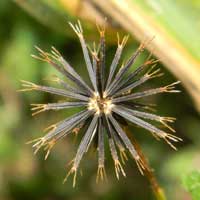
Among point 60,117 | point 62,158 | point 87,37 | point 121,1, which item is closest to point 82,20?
point 87,37

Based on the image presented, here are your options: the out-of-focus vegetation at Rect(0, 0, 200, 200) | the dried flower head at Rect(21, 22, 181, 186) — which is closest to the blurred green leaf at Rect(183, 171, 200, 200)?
the dried flower head at Rect(21, 22, 181, 186)

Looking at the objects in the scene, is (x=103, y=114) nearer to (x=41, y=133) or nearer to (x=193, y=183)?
(x=193, y=183)

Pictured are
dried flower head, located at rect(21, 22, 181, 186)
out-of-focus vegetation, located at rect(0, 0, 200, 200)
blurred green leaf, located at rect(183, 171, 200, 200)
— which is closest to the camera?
dried flower head, located at rect(21, 22, 181, 186)

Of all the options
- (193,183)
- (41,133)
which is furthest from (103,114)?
(41,133)

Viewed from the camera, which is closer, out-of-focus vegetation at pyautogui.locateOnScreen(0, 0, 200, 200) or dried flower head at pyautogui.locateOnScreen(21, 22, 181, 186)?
dried flower head at pyautogui.locateOnScreen(21, 22, 181, 186)

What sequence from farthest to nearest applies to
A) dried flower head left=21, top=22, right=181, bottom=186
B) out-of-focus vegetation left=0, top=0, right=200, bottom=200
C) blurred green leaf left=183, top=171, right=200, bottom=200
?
out-of-focus vegetation left=0, top=0, right=200, bottom=200 < blurred green leaf left=183, top=171, right=200, bottom=200 < dried flower head left=21, top=22, right=181, bottom=186

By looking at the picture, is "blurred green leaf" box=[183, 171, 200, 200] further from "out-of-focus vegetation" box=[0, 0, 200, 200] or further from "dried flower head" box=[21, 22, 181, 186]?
"out-of-focus vegetation" box=[0, 0, 200, 200]

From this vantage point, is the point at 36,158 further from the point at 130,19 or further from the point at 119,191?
the point at 130,19

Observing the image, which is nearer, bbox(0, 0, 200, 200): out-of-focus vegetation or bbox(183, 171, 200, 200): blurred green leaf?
bbox(183, 171, 200, 200): blurred green leaf

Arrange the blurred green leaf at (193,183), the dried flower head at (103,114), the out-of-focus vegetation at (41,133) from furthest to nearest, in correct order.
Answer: the out-of-focus vegetation at (41,133) → the blurred green leaf at (193,183) → the dried flower head at (103,114)

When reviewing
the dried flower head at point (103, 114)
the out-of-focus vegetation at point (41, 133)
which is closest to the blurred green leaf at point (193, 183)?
the dried flower head at point (103, 114)

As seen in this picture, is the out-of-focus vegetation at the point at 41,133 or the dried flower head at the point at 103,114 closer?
the dried flower head at the point at 103,114

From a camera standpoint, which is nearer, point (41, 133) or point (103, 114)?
point (103, 114)

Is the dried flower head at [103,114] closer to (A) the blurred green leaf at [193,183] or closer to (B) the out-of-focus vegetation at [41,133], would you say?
(A) the blurred green leaf at [193,183]
